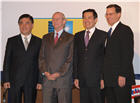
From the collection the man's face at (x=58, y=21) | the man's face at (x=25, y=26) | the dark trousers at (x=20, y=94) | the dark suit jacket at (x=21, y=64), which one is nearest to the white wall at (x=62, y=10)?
the man's face at (x=25, y=26)

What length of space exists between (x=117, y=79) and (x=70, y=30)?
1731 mm

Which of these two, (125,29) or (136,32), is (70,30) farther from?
(125,29)

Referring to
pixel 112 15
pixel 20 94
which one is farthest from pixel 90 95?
pixel 112 15

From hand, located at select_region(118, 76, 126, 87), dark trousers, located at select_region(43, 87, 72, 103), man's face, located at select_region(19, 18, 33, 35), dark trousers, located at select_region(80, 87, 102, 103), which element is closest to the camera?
hand, located at select_region(118, 76, 126, 87)

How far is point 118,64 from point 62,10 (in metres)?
1.94

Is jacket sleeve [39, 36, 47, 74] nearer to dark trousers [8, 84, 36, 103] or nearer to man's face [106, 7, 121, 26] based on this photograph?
dark trousers [8, 84, 36, 103]

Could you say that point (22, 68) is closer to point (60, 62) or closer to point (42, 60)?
point (42, 60)

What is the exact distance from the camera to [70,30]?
399 centimetres

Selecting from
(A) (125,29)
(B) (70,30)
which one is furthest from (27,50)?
(A) (125,29)

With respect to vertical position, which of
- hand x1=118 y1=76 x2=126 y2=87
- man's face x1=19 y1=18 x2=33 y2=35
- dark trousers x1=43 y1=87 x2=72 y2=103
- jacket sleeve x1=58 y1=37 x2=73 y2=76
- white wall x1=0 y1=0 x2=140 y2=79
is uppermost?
white wall x1=0 y1=0 x2=140 y2=79

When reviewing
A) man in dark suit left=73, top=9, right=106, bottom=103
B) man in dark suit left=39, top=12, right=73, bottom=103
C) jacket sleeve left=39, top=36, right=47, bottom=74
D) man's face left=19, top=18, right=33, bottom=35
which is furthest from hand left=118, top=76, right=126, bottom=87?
man's face left=19, top=18, right=33, bottom=35

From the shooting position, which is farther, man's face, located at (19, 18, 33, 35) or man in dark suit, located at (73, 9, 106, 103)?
man's face, located at (19, 18, 33, 35)

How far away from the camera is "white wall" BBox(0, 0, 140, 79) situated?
12.7 ft

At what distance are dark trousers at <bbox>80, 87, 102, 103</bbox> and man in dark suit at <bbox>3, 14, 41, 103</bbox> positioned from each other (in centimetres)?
74
